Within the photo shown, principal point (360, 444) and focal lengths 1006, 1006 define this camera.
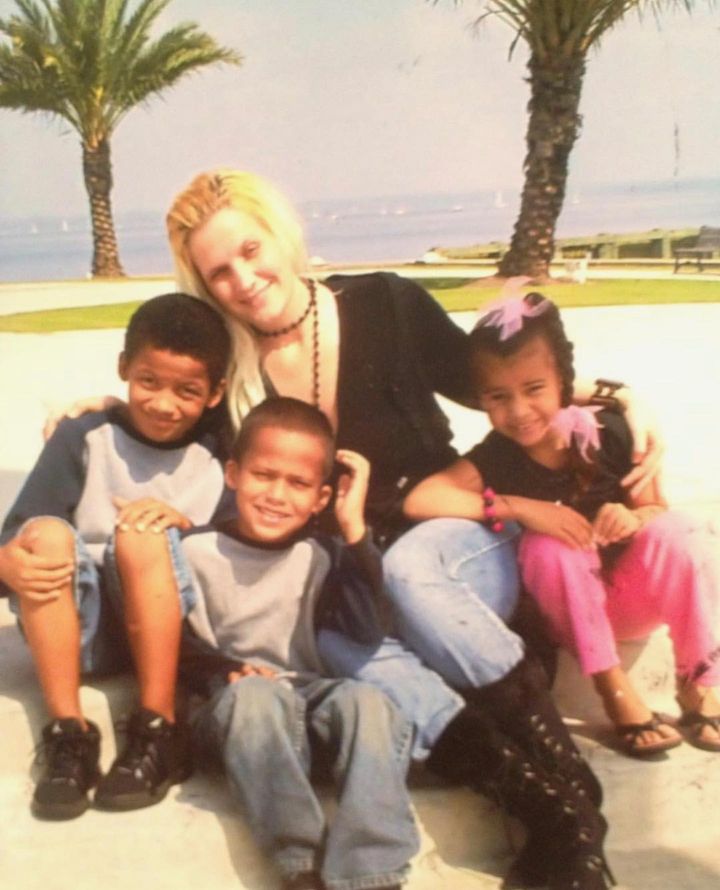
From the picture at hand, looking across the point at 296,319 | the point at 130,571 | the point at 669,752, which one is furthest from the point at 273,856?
the point at 296,319

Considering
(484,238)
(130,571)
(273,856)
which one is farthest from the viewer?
(484,238)

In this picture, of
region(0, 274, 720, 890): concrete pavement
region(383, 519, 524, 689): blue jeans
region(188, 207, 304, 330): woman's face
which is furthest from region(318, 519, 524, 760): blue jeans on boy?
region(188, 207, 304, 330): woman's face

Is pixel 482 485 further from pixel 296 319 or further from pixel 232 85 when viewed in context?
pixel 232 85

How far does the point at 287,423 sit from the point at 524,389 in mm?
282

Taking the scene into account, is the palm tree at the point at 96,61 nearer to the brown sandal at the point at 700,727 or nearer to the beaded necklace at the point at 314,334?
the beaded necklace at the point at 314,334

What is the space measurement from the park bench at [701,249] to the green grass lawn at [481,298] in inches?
1.4

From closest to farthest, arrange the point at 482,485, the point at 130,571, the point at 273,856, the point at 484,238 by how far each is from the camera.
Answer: the point at 273,856, the point at 130,571, the point at 482,485, the point at 484,238

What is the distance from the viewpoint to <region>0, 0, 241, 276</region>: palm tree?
1.23m

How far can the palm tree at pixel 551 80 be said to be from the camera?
1.23m

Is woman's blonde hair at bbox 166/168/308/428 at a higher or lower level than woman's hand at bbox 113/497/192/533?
higher

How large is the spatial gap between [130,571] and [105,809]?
0.82 ft

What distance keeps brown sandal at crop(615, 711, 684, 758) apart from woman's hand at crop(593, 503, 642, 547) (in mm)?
210

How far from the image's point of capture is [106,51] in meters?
1.23

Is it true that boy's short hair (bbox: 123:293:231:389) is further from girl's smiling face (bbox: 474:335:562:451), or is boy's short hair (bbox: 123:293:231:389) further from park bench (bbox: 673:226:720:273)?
park bench (bbox: 673:226:720:273)
